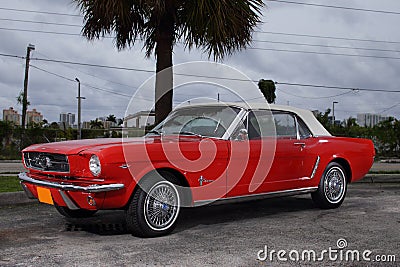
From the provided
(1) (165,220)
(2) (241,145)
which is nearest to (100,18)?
(2) (241,145)

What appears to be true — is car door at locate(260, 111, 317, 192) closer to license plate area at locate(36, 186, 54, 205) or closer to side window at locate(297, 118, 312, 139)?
side window at locate(297, 118, 312, 139)

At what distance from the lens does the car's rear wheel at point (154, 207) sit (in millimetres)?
4664

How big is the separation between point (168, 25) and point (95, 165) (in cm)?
500

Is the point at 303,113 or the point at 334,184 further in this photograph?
the point at 303,113

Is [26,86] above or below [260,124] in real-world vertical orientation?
above

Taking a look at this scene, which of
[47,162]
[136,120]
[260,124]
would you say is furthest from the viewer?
[136,120]

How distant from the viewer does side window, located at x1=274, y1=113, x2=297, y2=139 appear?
624 centimetres

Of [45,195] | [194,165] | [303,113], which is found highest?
[303,113]

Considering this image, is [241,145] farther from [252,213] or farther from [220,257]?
[220,257]

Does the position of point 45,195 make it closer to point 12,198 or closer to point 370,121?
point 12,198

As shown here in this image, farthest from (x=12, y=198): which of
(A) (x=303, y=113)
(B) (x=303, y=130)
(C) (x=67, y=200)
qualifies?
(A) (x=303, y=113)

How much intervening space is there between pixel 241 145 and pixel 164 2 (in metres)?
3.56

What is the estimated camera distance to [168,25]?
8867 mm

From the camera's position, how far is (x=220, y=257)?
4.04 m
